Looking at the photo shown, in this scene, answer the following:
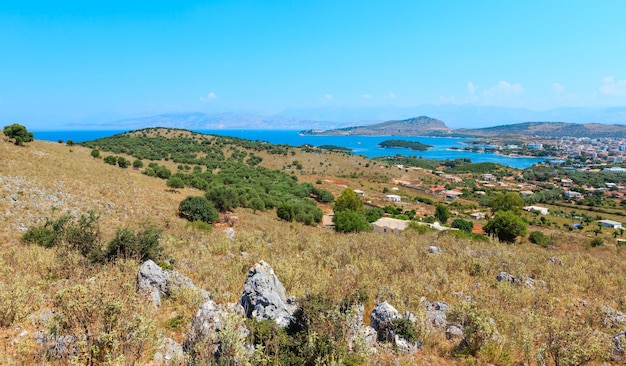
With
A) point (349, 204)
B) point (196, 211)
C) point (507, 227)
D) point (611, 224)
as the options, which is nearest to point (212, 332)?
point (196, 211)

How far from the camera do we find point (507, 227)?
3222cm

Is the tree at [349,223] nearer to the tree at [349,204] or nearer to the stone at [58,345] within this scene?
the tree at [349,204]

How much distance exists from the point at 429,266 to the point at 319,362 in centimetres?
751

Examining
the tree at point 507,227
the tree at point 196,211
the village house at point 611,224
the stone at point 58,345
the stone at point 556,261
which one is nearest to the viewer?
the stone at point 58,345

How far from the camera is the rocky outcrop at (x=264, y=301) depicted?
585 centimetres

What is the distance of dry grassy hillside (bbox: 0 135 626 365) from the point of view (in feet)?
15.8

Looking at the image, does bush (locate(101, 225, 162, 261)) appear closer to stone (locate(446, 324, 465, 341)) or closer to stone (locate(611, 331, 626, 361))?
stone (locate(446, 324, 465, 341))

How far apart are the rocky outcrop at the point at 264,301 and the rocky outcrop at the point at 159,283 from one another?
1202 millimetres

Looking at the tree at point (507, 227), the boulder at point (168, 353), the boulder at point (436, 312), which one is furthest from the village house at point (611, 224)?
the boulder at point (168, 353)

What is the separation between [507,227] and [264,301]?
33867 mm

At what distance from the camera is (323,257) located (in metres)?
11.2

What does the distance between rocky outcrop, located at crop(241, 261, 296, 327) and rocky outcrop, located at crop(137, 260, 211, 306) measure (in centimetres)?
120

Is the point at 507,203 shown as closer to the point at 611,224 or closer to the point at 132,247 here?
the point at 611,224

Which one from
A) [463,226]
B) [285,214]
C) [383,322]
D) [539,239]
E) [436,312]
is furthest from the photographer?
[463,226]
